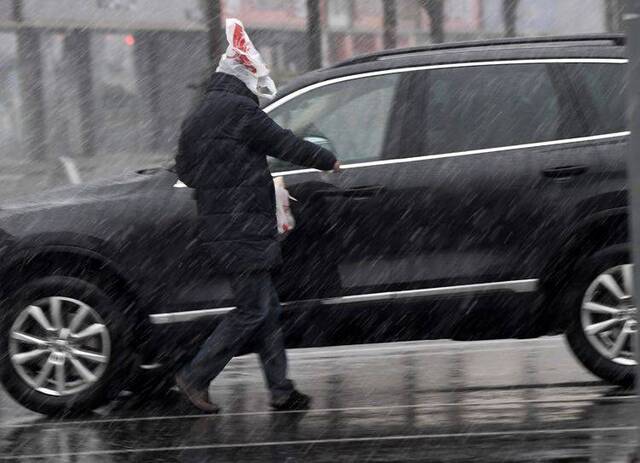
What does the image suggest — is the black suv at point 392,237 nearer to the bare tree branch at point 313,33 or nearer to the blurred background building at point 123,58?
the bare tree branch at point 313,33

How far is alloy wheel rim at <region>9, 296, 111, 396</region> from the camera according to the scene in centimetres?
790

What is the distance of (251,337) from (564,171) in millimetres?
1748

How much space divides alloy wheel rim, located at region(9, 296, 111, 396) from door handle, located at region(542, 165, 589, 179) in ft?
7.66

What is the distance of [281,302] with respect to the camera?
25.9 ft

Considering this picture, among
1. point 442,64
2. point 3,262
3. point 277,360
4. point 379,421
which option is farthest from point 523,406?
point 3,262

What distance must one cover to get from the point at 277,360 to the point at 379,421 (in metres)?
0.73

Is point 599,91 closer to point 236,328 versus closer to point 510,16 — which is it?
point 236,328

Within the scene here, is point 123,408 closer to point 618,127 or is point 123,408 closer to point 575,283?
point 575,283

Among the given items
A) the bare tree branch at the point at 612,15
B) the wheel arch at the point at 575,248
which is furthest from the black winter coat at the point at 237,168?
the bare tree branch at the point at 612,15

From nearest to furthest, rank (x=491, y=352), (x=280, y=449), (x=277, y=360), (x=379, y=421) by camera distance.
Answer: (x=280, y=449) < (x=379, y=421) < (x=277, y=360) < (x=491, y=352)

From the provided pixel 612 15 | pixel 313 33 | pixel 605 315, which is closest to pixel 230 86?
→ pixel 605 315

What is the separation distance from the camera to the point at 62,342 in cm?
790

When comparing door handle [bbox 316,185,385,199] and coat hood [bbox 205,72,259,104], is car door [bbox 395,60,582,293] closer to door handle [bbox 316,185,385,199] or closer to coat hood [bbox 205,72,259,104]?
door handle [bbox 316,185,385,199]

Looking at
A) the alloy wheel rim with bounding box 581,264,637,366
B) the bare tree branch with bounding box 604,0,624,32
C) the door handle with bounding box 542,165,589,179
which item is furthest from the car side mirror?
the bare tree branch with bounding box 604,0,624,32
